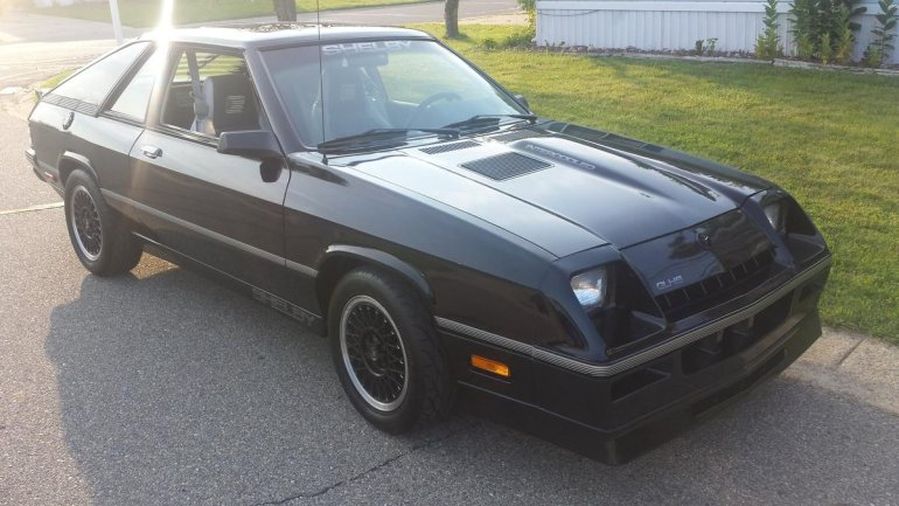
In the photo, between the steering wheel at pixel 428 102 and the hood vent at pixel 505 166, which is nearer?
the hood vent at pixel 505 166

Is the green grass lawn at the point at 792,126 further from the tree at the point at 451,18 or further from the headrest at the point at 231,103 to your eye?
the tree at the point at 451,18

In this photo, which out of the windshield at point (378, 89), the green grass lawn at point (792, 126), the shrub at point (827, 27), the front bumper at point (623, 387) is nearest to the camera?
the front bumper at point (623, 387)

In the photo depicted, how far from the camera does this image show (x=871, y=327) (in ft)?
14.0

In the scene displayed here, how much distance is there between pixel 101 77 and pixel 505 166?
3141mm

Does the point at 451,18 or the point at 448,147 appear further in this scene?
the point at 451,18

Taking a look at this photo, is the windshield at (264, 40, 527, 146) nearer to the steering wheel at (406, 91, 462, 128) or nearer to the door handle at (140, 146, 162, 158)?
the steering wheel at (406, 91, 462, 128)

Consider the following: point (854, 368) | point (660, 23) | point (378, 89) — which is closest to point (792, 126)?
point (854, 368)

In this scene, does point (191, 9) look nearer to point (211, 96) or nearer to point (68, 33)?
point (68, 33)

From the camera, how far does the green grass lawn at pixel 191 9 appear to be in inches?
1162

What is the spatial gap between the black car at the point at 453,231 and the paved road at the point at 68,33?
457 inches

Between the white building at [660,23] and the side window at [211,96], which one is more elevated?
the white building at [660,23]

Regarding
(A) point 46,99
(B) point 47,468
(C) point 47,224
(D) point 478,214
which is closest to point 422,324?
(D) point 478,214

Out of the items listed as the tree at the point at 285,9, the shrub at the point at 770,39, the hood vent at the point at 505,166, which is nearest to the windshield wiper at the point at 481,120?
the hood vent at the point at 505,166

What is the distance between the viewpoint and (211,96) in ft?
14.9
